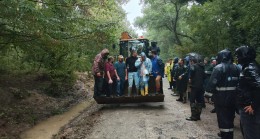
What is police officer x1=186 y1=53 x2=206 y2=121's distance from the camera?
31.1ft

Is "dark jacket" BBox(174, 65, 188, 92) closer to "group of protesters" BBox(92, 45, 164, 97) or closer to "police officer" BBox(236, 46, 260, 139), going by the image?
"group of protesters" BBox(92, 45, 164, 97)

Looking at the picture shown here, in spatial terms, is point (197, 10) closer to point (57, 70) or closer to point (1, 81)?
point (57, 70)

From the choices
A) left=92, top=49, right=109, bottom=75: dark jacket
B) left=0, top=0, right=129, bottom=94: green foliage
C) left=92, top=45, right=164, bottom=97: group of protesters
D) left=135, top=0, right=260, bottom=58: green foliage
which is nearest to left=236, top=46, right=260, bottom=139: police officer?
left=0, top=0, right=129, bottom=94: green foliage

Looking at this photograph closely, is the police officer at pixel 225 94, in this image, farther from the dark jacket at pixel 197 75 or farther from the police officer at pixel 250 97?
the dark jacket at pixel 197 75

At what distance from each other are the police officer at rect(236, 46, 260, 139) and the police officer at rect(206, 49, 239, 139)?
1.40 metres

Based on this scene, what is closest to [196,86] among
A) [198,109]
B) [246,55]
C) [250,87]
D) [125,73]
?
[198,109]

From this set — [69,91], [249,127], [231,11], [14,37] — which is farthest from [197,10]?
[249,127]

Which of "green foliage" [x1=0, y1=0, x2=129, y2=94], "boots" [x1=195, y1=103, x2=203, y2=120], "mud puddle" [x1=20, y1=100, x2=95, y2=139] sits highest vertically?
"green foliage" [x1=0, y1=0, x2=129, y2=94]

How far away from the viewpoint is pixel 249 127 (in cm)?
498

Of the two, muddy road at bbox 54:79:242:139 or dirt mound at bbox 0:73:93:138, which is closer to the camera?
muddy road at bbox 54:79:242:139

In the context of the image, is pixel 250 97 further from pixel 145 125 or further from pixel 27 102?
pixel 27 102

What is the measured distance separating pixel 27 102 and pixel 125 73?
458 centimetres

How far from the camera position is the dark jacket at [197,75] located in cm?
980

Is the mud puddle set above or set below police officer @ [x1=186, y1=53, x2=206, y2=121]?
below
